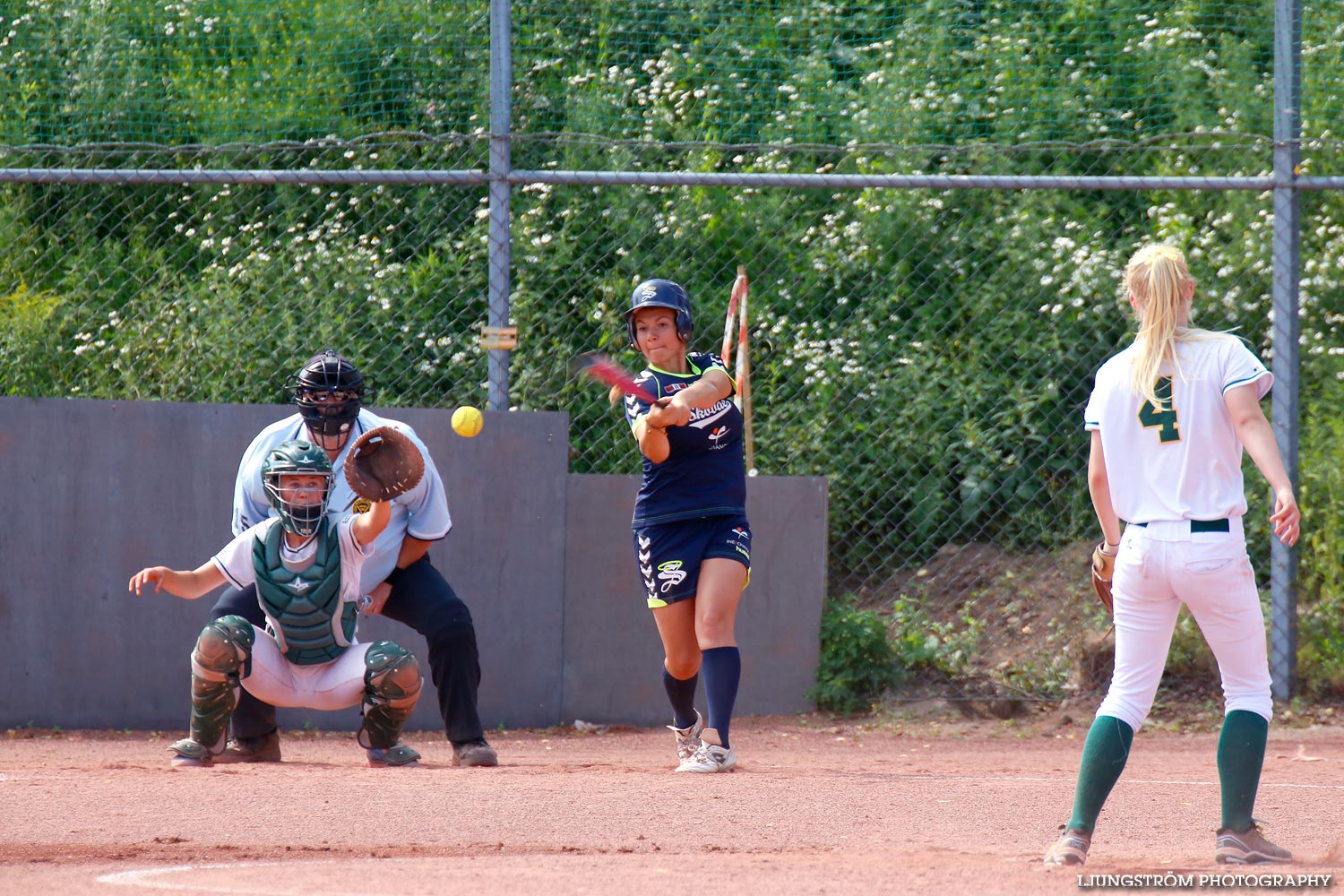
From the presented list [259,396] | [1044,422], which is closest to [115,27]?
[259,396]

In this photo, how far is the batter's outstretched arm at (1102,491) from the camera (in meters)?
3.71

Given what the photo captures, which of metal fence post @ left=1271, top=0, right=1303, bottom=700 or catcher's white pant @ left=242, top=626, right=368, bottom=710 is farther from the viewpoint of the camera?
metal fence post @ left=1271, top=0, right=1303, bottom=700

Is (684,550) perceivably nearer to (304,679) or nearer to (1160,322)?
(304,679)

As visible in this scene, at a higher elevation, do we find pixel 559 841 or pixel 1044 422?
pixel 1044 422

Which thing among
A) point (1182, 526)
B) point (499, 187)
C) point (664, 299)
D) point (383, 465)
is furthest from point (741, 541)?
point (499, 187)

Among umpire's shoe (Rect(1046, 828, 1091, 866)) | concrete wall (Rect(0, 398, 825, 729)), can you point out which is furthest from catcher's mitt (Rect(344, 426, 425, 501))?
umpire's shoe (Rect(1046, 828, 1091, 866))

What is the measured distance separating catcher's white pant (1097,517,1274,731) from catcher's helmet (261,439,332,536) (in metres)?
2.87

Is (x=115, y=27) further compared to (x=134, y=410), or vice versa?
(x=115, y=27)

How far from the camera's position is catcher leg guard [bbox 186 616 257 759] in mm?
4875

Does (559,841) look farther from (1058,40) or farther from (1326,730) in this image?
(1058,40)

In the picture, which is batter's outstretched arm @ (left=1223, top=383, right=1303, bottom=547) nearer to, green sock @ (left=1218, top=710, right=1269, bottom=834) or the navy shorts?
green sock @ (left=1218, top=710, right=1269, bottom=834)

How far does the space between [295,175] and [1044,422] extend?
4.25 metres

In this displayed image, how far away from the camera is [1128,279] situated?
11.9 feet

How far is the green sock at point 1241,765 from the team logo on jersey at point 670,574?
2162 mm
